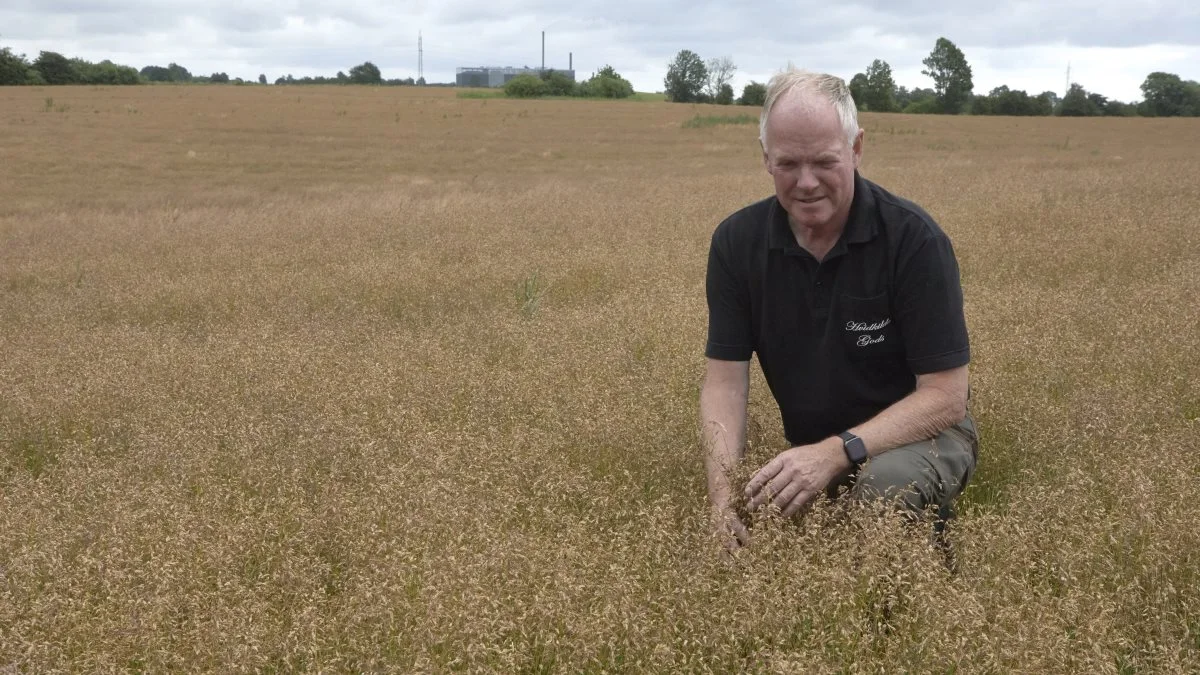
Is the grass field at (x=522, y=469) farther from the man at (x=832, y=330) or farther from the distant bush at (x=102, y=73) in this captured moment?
the distant bush at (x=102, y=73)

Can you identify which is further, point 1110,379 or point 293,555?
point 1110,379

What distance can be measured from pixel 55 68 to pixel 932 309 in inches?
3070

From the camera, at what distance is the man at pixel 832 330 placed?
3.18 metres

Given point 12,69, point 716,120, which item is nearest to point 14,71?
point 12,69

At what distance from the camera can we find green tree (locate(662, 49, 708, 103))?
3831 inches

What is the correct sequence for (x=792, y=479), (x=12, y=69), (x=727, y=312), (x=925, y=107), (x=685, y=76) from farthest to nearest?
(x=685, y=76)
(x=925, y=107)
(x=12, y=69)
(x=727, y=312)
(x=792, y=479)

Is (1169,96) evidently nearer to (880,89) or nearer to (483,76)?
(880,89)

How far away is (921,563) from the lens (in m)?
2.74

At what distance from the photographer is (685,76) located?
4141 inches

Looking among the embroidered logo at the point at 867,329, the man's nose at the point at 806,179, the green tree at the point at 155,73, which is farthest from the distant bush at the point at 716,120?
the green tree at the point at 155,73

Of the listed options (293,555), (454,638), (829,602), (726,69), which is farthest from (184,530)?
(726,69)

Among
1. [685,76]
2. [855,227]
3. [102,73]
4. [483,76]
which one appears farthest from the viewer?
[483,76]

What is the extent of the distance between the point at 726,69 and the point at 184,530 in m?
107

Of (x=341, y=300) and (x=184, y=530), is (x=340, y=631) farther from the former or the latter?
(x=341, y=300)
